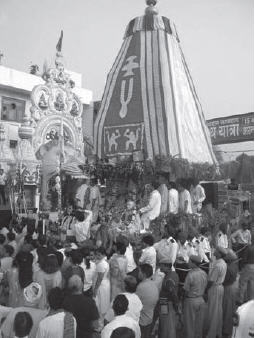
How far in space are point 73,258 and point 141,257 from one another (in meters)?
1.09

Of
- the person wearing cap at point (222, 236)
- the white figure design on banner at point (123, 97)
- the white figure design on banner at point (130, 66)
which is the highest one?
the white figure design on banner at point (130, 66)

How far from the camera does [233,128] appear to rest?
15883 mm

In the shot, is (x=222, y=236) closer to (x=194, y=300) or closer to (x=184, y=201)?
(x=184, y=201)

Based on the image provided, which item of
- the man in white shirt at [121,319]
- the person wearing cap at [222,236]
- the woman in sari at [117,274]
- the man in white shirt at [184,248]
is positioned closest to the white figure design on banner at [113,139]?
the man in white shirt at [184,248]

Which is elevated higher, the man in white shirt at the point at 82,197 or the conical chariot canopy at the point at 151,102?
the conical chariot canopy at the point at 151,102

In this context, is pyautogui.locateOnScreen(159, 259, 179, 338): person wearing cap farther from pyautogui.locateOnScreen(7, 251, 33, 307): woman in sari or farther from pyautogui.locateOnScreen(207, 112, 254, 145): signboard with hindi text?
pyautogui.locateOnScreen(207, 112, 254, 145): signboard with hindi text

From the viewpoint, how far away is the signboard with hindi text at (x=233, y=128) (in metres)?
15.3

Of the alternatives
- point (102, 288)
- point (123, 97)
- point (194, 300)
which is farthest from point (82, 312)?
point (123, 97)

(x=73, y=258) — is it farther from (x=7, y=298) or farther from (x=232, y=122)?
(x=232, y=122)

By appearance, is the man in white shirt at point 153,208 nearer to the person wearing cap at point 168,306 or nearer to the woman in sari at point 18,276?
the person wearing cap at point 168,306

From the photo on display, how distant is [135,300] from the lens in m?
4.02

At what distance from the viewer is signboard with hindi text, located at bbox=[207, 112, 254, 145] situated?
50.1 feet

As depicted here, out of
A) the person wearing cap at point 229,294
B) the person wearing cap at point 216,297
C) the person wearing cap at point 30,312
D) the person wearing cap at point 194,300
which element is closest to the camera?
the person wearing cap at point 30,312

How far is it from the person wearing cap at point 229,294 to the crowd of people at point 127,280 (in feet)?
0.04
